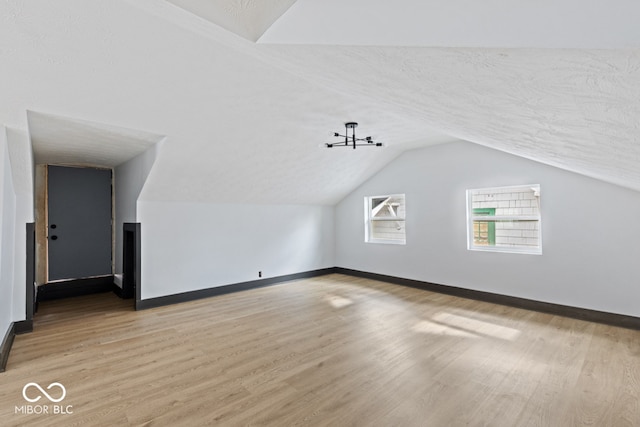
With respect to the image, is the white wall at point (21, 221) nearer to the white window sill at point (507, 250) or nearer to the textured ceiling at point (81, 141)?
the textured ceiling at point (81, 141)

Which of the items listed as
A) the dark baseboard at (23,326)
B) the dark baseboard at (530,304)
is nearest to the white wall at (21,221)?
the dark baseboard at (23,326)

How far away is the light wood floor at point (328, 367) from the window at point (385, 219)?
2176 millimetres

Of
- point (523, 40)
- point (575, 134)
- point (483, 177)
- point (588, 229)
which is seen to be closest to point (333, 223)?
point (483, 177)

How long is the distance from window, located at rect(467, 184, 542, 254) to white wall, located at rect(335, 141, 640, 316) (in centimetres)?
13

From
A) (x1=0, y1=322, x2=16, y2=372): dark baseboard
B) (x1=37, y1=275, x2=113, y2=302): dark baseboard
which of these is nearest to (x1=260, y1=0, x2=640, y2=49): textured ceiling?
(x1=0, y1=322, x2=16, y2=372): dark baseboard

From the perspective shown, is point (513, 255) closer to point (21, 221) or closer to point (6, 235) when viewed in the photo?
point (6, 235)

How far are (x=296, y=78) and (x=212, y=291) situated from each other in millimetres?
3899

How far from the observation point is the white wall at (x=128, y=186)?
4262mm

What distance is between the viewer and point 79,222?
5492 mm

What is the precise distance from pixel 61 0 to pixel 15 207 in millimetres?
2973

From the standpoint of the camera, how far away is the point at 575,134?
1.76m

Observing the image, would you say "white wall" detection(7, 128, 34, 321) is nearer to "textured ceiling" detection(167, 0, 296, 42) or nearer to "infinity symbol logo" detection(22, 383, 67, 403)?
"infinity symbol logo" detection(22, 383, 67, 403)

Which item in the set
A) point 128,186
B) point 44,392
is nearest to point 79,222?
point 128,186

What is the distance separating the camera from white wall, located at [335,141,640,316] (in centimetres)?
376
